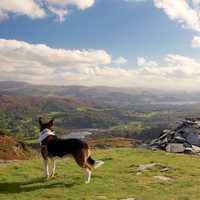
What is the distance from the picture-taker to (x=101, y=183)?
637 inches

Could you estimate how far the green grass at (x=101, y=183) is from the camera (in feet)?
46.6

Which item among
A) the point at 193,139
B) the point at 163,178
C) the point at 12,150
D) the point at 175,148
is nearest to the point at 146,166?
the point at 163,178

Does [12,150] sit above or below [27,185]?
→ below

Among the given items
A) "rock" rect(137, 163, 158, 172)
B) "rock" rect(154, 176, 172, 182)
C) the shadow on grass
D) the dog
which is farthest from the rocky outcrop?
the shadow on grass

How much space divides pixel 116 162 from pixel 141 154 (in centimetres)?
446

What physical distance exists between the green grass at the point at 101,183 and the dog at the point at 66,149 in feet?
2.71

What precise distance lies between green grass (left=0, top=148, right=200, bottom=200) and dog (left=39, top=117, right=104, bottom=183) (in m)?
0.83

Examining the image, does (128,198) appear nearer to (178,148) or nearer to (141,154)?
(141,154)

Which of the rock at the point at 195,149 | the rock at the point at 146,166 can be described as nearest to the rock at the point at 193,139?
the rock at the point at 195,149

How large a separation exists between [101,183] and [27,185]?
11.3 feet

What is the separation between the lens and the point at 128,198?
13789 millimetres

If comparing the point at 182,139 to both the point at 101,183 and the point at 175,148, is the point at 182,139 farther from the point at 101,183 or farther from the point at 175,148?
the point at 101,183

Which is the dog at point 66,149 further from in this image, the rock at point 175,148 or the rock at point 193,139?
the rock at point 193,139

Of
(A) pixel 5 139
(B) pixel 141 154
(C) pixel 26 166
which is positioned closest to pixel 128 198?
(C) pixel 26 166
